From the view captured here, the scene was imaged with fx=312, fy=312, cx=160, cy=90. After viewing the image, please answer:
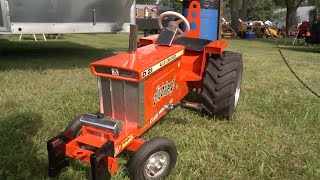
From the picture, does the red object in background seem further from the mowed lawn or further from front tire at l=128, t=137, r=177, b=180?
front tire at l=128, t=137, r=177, b=180

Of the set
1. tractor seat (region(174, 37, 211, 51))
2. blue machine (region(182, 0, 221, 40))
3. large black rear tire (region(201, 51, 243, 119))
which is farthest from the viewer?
blue machine (region(182, 0, 221, 40))

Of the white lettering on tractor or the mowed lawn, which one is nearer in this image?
the mowed lawn

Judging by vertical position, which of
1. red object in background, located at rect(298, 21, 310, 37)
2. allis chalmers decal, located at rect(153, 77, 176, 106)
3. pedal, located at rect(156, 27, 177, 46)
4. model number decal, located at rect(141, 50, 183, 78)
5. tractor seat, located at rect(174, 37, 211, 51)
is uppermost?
red object in background, located at rect(298, 21, 310, 37)

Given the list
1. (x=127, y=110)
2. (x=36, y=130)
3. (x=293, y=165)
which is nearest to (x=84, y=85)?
(x=36, y=130)

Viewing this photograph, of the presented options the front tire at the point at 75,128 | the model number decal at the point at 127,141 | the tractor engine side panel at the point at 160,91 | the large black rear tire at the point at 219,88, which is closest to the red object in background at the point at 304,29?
the large black rear tire at the point at 219,88

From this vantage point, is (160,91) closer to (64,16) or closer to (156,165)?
(156,165)

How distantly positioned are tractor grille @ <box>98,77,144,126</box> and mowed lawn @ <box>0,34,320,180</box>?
42cm

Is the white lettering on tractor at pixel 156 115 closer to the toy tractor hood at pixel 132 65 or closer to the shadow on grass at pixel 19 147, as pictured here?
the toy tractor hood at pixel 132 65

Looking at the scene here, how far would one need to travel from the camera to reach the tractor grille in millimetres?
2605

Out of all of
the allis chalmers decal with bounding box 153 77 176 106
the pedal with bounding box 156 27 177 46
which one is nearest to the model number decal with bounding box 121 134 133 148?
the allis chalmers decal with bounding box 153 77 176 106

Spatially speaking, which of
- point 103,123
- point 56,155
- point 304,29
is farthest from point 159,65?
point 304,29

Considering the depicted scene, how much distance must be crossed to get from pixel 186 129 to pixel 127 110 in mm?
1100

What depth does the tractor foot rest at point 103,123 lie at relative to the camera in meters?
2.38

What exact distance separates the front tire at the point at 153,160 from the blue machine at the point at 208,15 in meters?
3.05
